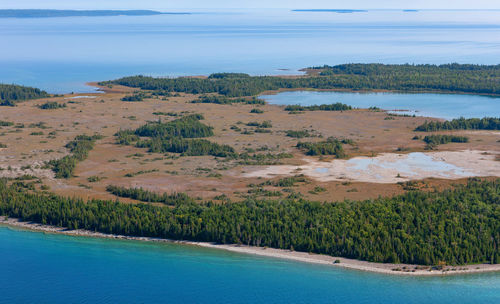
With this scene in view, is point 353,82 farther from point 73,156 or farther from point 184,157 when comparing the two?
point 73,156

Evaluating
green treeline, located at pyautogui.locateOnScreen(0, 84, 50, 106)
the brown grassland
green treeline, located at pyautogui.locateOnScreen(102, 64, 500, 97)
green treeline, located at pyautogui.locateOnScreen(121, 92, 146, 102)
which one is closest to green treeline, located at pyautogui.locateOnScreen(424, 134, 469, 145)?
the brown grassland

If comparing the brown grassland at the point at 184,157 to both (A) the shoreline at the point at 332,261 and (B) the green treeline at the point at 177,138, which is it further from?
(A) the shoreline at the point at 332,261

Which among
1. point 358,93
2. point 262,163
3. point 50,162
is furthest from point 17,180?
point 358,93

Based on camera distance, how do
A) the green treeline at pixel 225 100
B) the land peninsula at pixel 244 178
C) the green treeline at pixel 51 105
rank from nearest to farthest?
the land peninsula at pixel 244 178
the green treeline at pixel 51 105
the green treeline at pixel 225 100

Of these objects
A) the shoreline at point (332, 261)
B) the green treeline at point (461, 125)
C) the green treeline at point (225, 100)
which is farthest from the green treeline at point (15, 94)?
the green treeline at point (461, 125)

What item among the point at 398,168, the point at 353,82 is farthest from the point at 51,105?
the point at 353,82
